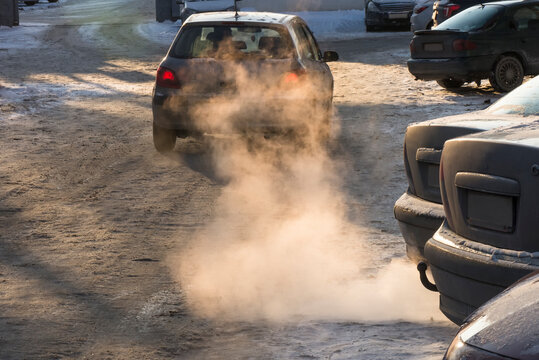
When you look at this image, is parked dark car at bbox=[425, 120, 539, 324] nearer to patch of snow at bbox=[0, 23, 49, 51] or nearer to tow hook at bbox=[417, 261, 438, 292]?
tow hook at bbox=[417, 261, 438, 292]

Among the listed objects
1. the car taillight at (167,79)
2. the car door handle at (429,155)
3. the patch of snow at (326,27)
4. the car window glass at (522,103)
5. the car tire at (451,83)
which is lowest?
the patch of snow at (326,27)

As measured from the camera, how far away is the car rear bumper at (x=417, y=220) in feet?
20.4

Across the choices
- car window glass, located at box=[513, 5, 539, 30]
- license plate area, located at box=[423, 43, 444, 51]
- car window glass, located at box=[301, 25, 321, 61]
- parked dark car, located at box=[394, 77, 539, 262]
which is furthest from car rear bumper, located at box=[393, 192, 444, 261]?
car window glass, located at box=[513, 5, 539, 30]

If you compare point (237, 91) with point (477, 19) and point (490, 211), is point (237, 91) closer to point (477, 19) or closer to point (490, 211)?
point (490, 211)

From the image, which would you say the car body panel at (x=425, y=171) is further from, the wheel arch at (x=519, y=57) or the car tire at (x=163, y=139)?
the wheel arch at (x=519, y=57)

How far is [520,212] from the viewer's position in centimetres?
504

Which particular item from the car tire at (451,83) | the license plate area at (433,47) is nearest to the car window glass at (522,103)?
the license plate area at (433,47)

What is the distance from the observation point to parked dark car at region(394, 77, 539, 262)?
6.19 meters

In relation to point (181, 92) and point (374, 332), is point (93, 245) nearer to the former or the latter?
point (374, 332)

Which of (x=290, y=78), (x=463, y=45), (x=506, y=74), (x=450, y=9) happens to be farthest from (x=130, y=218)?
(x=450, y=9)

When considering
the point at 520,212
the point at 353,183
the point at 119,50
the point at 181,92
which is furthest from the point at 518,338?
the point at 119,50

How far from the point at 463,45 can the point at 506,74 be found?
1.00m

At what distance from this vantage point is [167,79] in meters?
12.1

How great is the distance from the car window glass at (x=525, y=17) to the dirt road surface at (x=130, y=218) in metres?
1.50
